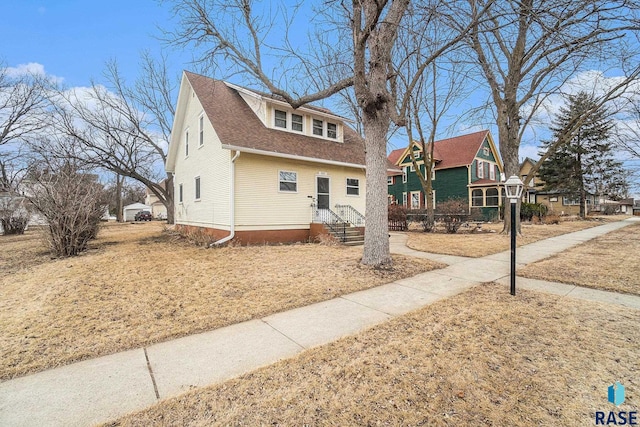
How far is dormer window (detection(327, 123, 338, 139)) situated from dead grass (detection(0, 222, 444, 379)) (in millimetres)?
8380

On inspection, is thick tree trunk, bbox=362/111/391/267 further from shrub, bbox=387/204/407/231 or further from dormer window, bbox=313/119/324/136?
shrub, bbox=387/204/407/231

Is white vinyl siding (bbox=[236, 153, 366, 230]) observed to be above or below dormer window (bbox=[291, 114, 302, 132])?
below

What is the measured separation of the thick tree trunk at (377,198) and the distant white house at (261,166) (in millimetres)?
5213

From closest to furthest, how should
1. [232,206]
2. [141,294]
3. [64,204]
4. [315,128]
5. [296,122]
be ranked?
[141,294] → [64,204] → [232,206] → [296,122] → [315,128]

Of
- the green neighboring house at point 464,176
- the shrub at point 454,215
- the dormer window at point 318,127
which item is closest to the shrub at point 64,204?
the dormer window at point 318,127

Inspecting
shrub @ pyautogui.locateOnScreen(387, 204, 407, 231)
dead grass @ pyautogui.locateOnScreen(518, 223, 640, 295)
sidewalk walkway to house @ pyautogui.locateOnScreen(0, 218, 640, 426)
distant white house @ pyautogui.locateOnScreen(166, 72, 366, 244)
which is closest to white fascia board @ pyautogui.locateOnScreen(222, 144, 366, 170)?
distant white house @ pyautogui.locateOnScreen(166, 72, 366, 244)

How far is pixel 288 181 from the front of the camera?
472 inches

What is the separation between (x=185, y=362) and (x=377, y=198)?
16.2 ft

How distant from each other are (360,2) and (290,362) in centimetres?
734

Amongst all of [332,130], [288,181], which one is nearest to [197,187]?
[288,181]

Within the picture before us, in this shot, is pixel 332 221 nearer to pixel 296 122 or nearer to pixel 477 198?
pixel 296 122

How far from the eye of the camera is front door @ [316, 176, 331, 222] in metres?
12.7

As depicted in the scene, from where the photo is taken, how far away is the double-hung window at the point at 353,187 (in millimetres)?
14148

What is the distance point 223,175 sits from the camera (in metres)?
11.1
